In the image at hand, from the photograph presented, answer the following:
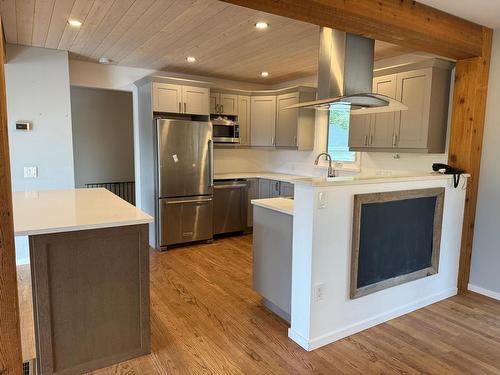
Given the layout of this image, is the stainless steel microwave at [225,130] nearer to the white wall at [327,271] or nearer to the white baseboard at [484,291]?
the white wall at [327,271]

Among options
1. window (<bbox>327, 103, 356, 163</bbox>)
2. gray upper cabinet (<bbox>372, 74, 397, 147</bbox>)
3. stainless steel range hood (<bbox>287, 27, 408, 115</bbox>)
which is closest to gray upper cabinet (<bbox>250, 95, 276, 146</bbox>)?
window (<bbox>327, 103, 356, 163</bbox>)

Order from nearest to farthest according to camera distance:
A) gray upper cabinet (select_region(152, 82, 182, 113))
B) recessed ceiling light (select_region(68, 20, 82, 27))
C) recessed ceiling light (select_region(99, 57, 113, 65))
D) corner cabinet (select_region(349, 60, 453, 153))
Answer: recessed ceiling light (select_region(68, 20, 82, 27))
corner cabinet (select_region(349, 60, 453, 153))
recessed ceiling light (select_region(99, 57, 113, 65))
gray upper cabinet (select_region(152, 82, 182, 113))

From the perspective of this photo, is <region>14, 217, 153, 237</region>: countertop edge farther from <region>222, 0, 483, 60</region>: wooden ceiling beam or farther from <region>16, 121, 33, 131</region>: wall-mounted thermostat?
<region>16, 121, 33, 131</region>: wall-mounted thermostat

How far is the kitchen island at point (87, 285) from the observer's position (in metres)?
1.95

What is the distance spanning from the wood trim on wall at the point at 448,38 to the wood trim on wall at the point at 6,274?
53.6 inches

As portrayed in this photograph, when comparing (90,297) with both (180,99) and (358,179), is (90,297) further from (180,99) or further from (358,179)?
(180,99)

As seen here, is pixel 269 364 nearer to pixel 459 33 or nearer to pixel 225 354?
pixel 225 354

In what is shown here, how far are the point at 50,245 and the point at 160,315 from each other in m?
1.24

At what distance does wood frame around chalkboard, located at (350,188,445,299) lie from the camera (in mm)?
2502

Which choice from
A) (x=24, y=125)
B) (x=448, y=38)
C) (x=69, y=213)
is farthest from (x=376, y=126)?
(x=24, y=125)

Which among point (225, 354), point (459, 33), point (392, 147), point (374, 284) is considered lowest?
point (225, 354)

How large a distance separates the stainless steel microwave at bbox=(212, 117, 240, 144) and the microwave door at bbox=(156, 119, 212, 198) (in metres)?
0.46

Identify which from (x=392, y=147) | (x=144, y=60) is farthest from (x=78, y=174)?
(x=392, y=147)

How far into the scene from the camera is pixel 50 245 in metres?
1.94
